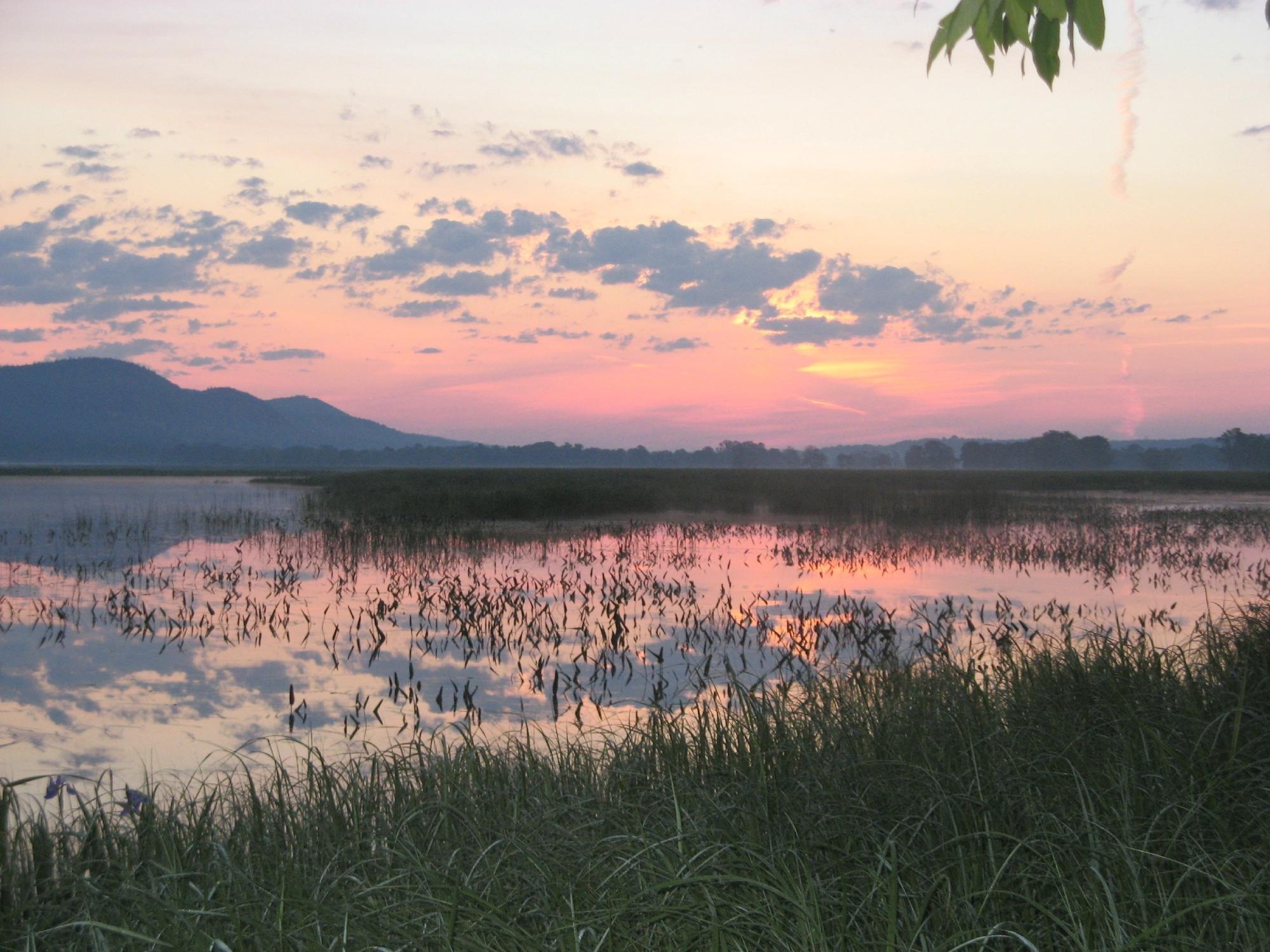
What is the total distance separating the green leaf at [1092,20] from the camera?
4.14 m

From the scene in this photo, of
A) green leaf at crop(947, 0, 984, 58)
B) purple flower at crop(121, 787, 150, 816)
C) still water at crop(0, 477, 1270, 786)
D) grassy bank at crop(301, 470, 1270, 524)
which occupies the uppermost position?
green leaf at crop(947, 0, 984, 58)

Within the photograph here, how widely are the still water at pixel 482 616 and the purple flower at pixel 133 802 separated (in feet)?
1.82

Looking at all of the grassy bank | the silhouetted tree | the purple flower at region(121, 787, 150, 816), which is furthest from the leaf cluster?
the silhouetted tree

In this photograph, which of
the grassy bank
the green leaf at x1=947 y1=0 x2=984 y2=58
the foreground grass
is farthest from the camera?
the grassy bank

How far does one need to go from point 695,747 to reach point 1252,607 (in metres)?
6.95

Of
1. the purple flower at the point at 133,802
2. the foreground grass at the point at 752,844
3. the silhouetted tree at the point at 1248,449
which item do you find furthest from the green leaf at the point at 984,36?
the silhouetted tree at the point at 1248,449

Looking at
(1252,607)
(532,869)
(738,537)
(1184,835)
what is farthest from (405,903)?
(738,537)

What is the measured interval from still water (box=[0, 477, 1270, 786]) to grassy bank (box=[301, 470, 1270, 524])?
Result: 7608mm

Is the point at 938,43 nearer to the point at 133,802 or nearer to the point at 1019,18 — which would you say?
the point at 1019,18

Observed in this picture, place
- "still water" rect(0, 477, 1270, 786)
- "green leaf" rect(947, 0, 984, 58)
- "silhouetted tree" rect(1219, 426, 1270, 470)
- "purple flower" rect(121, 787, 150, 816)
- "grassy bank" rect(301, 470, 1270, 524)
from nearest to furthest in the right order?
"green leaf" rect(947, 0, 984, 58)
"purple flower" rect(121, 787, 150, 816)
"still water" rect(0, 477, 1270, 786)
"grassy bank" rect(301, 470, 1270, 524)
"silhouetted tree" rect(1219, 426, 1270, 470)

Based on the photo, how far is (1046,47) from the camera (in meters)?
4.70

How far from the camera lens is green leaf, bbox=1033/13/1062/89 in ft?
15.3

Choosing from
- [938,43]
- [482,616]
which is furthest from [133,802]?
[482,616]

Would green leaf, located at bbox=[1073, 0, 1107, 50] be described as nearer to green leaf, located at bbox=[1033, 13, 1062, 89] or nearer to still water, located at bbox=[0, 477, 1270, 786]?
green leaf, located at bbox=[1033, 13, 1062, 89]
